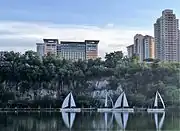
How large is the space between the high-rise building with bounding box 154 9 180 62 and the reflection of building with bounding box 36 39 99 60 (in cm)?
1843

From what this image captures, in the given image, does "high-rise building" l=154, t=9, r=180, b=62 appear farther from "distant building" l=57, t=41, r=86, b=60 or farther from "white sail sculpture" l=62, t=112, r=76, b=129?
"white sail sculpture" l=62, t=112, r=76, b=129

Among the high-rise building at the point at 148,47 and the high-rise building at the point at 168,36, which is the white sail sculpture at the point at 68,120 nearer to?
the high-rise building at the point at 168,36

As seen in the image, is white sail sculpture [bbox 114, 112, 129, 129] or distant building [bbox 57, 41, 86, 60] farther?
distant building [bbox 57, 41, 86, 60]

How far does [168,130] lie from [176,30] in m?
93.7

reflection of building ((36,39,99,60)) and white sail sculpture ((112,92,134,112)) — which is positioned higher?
reflection of building ((36,39,99,60))

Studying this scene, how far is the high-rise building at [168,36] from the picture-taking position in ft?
392

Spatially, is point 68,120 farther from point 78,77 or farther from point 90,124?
point 78,77

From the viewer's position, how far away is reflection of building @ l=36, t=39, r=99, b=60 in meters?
128

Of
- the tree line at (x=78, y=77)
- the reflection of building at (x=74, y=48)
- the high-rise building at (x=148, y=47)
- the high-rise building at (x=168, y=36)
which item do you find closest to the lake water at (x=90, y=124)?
the tree line at (x=78, y=77)

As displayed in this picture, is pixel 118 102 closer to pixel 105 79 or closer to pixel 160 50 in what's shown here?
pixel 105 79

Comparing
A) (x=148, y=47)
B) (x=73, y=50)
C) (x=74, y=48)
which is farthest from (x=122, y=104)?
(x=74, y=48)

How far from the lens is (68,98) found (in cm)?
6350

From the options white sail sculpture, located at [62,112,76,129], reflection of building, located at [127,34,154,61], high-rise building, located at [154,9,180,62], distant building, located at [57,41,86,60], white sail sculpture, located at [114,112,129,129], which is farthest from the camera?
distant building, located at [57,41,86,60]

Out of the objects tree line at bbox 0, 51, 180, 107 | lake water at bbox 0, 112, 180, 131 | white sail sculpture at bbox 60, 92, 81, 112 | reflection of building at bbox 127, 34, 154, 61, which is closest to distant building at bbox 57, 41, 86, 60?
reflection of building at bbox 127, 34, 154, 61
